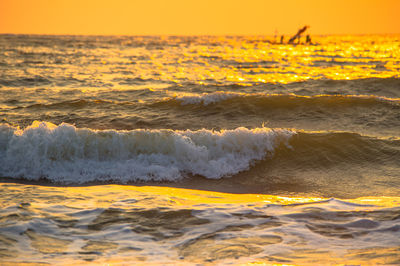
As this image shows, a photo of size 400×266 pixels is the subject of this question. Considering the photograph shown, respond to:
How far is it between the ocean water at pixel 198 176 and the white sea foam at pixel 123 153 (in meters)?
0.03

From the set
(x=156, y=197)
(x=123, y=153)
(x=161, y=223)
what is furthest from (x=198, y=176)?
(x=161, y=223)

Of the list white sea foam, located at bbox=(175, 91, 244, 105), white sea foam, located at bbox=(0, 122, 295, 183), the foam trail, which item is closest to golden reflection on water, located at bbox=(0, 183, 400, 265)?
white sea foam, located at bbox=(0, 122, 295, 183)

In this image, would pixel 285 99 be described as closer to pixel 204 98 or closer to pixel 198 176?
pixel 204 98

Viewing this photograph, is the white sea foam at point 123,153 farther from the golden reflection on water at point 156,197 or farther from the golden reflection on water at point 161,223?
the golden reflection on water at point 161,223

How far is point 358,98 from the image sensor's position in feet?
45.0

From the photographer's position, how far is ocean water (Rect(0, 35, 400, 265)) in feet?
13.0

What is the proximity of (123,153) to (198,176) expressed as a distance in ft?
5.81

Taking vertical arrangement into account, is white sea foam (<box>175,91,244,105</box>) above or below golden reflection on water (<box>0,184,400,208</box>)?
above

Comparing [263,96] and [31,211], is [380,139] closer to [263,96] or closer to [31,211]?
[263,96]

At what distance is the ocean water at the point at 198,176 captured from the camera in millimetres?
3973

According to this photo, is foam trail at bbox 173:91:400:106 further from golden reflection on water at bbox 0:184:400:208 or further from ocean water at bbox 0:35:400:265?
golden reflection on water at bbox 0:184:400:208

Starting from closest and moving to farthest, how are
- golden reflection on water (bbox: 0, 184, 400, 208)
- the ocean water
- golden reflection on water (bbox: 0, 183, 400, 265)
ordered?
golden reflection on water (bbox: 0, 183, 400, 265), the ocean water, golden reflection on water (bbox: 0, 184, 400, 208)

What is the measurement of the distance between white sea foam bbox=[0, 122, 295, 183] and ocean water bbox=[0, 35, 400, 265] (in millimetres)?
28

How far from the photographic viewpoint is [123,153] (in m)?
8.22
